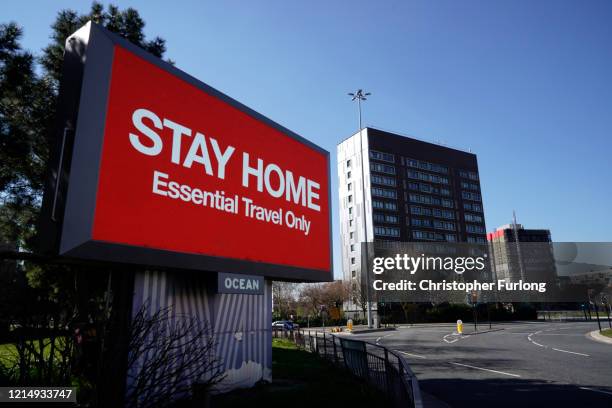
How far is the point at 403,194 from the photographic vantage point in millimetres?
93000

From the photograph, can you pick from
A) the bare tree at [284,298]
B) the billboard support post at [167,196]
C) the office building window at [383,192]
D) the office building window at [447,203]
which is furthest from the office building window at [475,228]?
the billboard support post at [167,196]

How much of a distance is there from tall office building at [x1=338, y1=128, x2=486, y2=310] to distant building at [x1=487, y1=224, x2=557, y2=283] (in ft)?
208

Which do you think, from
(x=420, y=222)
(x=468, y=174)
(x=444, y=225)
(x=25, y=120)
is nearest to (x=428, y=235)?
(x=420, y=222)

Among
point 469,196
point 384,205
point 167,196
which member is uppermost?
point 469,196

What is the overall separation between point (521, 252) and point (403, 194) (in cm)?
9820

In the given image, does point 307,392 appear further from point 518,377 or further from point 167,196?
point 518,377

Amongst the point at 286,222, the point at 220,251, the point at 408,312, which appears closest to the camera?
the point at 220,251

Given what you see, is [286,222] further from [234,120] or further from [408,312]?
[408,312]

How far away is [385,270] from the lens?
241 feet

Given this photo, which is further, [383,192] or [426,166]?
[426,166]

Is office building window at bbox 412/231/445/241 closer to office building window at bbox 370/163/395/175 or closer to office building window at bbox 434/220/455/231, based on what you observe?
office building window at bbox 434/220/455/231

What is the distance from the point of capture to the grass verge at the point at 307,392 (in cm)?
873

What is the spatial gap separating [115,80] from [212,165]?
266 cm

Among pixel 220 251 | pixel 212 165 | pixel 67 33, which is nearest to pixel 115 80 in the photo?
pixel 212 165
